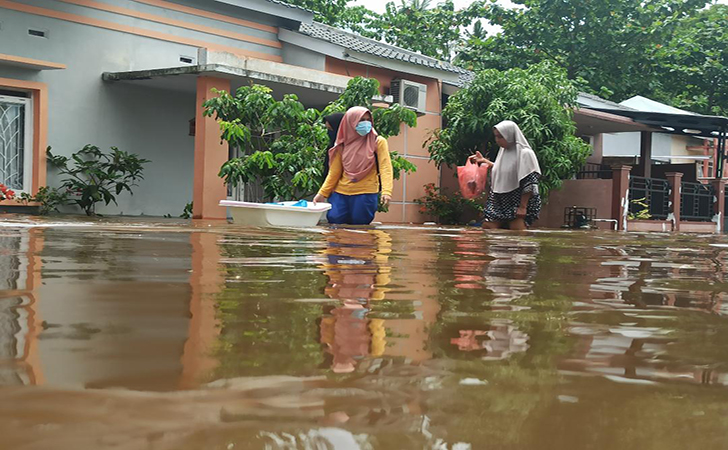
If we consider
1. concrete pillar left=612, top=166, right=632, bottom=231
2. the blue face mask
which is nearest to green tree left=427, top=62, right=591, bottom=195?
concrete pillar left=612, top=166, right=632, bottom=231

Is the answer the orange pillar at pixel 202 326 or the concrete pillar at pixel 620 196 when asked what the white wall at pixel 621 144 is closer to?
the concrete pillar at pixel 620 196

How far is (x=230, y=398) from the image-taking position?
77cm

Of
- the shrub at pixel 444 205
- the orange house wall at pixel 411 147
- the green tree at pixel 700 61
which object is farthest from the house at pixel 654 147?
the shrub at pixel 444 205

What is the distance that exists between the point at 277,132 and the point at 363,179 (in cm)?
328

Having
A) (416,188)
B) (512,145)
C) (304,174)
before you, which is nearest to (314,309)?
(512,145)

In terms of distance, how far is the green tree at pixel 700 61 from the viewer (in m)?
25.2

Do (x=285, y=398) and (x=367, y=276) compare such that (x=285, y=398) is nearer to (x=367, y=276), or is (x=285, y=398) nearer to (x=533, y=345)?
(x=533, y=345)

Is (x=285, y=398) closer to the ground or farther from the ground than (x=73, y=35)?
closer to the ground

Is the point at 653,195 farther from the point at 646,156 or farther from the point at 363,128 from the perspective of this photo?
the point at 363,128

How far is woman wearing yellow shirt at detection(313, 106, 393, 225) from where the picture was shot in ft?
26.0

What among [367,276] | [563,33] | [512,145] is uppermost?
[563,33]

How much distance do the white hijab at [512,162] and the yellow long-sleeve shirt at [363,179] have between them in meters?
1.21

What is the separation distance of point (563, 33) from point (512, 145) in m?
19.8

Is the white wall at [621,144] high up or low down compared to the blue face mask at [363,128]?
up
